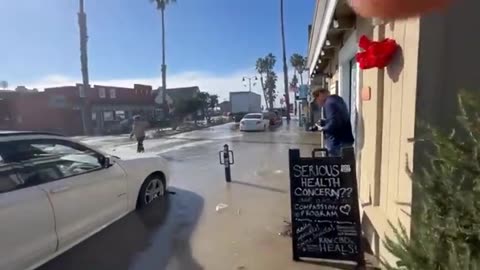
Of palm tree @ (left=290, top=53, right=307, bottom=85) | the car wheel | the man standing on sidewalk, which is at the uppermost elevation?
palm tree @ (left=290, top=53, right=307, bottom=85)

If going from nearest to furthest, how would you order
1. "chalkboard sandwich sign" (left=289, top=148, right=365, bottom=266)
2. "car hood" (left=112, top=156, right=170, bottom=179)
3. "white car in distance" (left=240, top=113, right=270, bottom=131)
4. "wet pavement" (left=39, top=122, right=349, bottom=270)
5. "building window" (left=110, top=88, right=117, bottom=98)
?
"chalkboard sandwich sign" (left=289, top=148, right=365, bottom=266)
"wet pavement" (left=39, top=122, right=349, bottom=270)
"car hood" (left=112, top=156, right=170, bottom=179)
"white car in distance" (left=240, top=113, right=270, bottom=131)
"building window" (left=110, top=88, right=117, bottom=98)

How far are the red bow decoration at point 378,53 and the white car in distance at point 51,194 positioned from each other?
3.28m

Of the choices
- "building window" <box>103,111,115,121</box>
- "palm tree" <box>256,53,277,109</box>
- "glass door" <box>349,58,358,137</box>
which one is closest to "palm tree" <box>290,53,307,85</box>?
"palm tree" <box>256,53,277,109</box>

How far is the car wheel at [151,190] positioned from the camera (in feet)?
18.1

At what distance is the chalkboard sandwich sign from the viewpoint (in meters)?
3.43

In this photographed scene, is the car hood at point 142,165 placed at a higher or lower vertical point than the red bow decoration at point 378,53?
lower

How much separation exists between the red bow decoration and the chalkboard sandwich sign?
872 millimetres

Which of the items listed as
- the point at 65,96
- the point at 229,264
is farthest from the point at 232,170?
the point at 65,96

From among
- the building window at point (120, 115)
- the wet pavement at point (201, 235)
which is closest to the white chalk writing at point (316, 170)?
the wet pavement at point (201, 235)

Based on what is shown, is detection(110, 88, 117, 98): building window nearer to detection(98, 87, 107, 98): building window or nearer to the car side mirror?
detection(98, 87, 107, 98): building window

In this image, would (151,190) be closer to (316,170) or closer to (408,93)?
(316,170)

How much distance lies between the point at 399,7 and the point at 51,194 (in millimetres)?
3485

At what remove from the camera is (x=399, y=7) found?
154cm

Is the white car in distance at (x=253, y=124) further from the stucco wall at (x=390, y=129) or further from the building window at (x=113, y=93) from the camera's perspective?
the stucco wall at (x=390, y=129)
